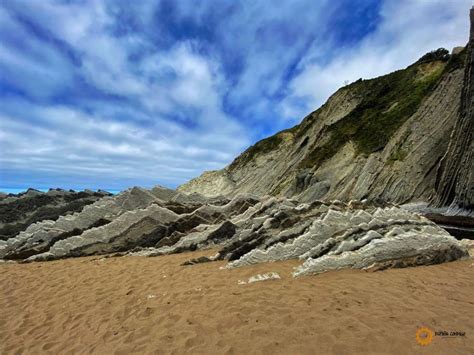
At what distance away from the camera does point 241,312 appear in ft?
21.0

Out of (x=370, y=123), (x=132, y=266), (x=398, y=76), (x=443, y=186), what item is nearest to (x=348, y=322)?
(x=132, y=266)

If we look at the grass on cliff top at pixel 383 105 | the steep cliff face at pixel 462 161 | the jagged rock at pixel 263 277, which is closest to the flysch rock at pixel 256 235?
the jagged rock at pixel 263 277

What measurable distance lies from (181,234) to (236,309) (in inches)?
326

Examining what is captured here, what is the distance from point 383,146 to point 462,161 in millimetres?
10708

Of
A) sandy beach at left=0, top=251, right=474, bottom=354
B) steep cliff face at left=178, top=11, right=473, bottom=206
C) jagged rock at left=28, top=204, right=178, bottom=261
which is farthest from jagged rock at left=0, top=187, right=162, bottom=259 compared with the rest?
steep cliff face at left=178, top=11, right=473, bottom=206

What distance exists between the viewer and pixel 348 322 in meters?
5.69

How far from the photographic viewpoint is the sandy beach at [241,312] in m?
5.30

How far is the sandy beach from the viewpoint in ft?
17.4

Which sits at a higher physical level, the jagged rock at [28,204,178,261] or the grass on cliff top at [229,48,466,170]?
the grass on cliff top at [229,48,466,170]

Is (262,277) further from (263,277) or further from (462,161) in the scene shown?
(462,161)

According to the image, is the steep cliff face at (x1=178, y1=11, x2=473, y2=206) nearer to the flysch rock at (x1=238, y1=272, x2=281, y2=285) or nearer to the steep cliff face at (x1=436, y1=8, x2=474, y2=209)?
the steep cliff face at (x1=436, y1=8, x2=474, y2=209)

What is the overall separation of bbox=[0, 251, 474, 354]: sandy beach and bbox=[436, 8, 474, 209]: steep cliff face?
1147cm

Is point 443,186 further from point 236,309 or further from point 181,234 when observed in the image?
point 236,309

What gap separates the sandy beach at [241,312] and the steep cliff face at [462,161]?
37.6 ft
